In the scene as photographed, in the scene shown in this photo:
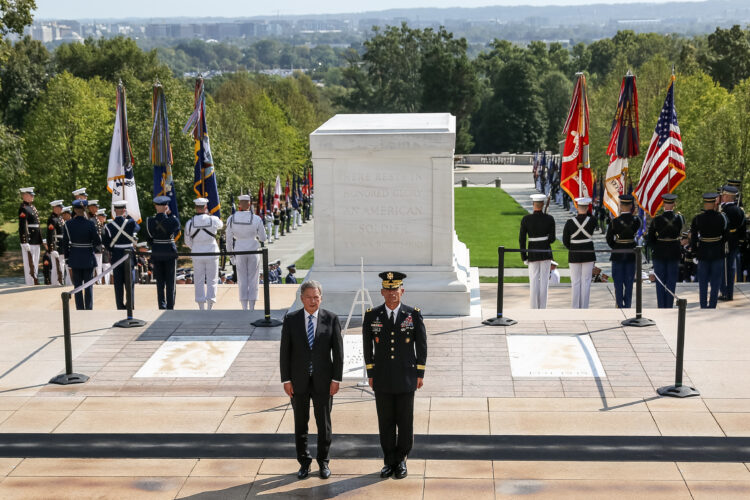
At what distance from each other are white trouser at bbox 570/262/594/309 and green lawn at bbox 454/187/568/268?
1644 centimetres

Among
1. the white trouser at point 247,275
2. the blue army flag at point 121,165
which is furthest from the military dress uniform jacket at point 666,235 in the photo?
the blue army flag at point 121,165

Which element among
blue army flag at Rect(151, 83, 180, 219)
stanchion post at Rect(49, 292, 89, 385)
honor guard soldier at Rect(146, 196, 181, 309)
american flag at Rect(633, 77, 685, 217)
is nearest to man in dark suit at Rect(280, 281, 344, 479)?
stanchion post at Rect(49, 292, 89, 385)

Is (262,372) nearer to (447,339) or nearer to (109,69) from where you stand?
(447,339)

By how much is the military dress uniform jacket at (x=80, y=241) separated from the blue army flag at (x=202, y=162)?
292 cm

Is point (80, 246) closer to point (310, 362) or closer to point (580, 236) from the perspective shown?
point (580, 236)

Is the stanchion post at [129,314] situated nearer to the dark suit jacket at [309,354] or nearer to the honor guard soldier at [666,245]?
the dark suit jacket at [309,354]

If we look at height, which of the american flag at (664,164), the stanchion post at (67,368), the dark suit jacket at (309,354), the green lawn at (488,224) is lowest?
the green lawn at (488,224)

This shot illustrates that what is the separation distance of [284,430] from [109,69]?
5860cm

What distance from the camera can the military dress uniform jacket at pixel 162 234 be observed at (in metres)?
12.9

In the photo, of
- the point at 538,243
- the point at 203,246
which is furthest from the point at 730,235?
the point at 203,246

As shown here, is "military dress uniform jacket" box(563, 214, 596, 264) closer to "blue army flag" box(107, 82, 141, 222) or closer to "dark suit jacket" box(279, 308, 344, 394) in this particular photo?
"dark suit jacket" box(279, 308, 344, 394)

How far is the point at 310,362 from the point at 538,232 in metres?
6.28

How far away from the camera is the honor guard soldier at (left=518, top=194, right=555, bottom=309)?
1270 centimetres

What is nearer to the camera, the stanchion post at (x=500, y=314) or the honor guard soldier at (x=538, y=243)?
the stanchion post at (x=500, y=314)
